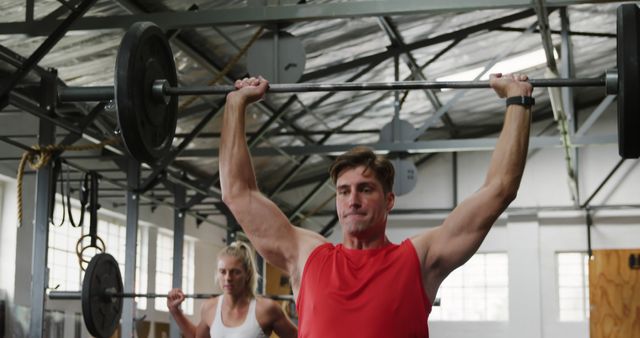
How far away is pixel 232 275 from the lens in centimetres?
461

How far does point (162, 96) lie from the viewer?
2.72m

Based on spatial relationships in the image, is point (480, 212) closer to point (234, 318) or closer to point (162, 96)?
point (162, 96)

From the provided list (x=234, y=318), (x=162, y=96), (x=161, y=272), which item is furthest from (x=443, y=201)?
(x=162, y=96)

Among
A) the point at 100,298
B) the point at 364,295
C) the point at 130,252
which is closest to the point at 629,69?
the point at 364,295

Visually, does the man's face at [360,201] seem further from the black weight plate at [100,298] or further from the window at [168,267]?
the window at [168,267]

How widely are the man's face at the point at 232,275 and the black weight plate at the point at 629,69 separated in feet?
7.92

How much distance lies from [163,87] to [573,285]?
36.5ft

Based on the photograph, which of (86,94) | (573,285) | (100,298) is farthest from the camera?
(573,285)

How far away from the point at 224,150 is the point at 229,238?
30.9 feet

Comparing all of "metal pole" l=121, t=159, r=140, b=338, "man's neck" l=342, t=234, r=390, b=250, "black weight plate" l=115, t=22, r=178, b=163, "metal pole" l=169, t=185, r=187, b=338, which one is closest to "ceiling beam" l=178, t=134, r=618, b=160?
"metal pole" l=169, t=185, r=187, b=338

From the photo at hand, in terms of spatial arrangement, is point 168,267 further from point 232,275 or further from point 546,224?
point 232,275

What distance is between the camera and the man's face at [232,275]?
4.57 meters

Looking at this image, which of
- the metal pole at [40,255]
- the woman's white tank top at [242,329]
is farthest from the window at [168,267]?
the woman's white tank top at [242,329]

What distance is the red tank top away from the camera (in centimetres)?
213
